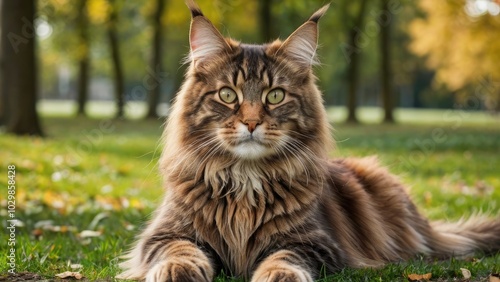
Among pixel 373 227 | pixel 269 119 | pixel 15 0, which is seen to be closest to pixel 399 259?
pixel 373 227

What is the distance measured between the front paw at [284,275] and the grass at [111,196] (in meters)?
0.33

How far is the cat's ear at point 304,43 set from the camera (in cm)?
424

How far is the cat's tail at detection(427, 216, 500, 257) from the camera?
541cm

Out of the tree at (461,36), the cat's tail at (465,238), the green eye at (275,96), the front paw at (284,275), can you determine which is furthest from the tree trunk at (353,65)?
the front paw at (284,275)

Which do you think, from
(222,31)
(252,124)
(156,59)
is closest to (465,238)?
(252,124)

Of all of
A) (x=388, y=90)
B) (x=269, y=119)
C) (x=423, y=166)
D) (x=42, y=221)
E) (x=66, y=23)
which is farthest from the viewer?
(x=66, y=23)

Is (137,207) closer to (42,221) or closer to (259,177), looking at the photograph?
(42,221)

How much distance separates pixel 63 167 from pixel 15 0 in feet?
19.2

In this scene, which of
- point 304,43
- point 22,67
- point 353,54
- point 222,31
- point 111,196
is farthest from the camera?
point 353,54

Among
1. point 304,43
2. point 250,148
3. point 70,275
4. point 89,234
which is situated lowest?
point 89,234

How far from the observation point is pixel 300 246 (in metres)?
3.96

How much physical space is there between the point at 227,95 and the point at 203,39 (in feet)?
1.63

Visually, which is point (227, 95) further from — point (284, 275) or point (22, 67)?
point (22, 67)

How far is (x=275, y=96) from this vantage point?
398 centimetres
